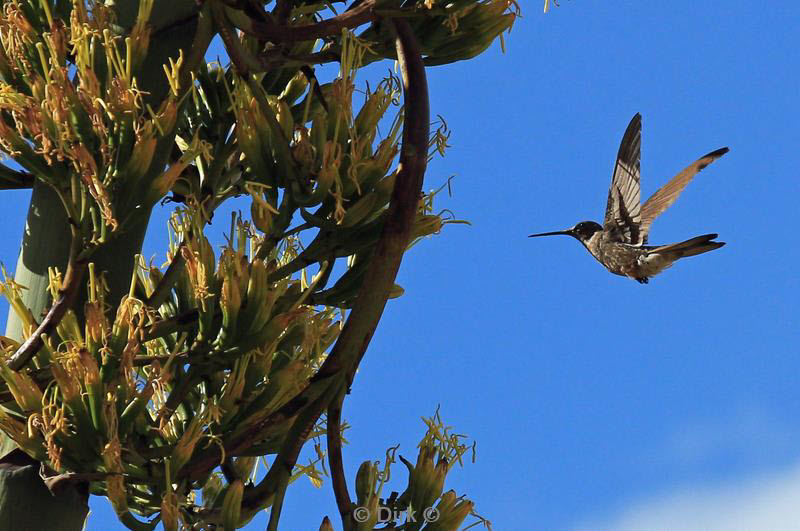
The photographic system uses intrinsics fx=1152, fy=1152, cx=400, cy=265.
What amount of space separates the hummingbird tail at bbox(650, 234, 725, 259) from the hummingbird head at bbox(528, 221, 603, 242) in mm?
409

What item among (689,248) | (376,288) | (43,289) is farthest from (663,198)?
(43,289)

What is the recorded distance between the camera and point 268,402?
4180 mm

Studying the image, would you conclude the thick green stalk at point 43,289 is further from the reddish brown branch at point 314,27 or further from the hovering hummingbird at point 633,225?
the hovering hummingbird at point 633,225

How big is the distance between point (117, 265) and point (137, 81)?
0.68 meters

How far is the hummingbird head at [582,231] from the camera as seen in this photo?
18.1ft

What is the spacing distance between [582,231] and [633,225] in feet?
1.13

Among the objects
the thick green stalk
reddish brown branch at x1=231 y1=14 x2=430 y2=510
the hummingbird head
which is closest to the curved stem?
reddish brown branch at x1=231 y1=14 x2=430 y2=510

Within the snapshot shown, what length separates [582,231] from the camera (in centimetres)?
560

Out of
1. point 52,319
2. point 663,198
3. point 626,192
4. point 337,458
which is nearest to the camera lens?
point 52,319

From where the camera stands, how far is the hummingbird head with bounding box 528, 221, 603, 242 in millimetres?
5523

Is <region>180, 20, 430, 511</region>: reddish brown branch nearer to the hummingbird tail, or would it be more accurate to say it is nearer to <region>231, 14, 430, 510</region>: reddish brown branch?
<region>231, 14, 430, 510</region>: reddish brown branch

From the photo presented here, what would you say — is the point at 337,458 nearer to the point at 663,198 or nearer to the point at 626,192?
the point at 626,192

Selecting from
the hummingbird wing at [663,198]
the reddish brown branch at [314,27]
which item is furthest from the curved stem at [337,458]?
the hummingbird wing at [663,198]

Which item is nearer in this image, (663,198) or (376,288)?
(376,288)
